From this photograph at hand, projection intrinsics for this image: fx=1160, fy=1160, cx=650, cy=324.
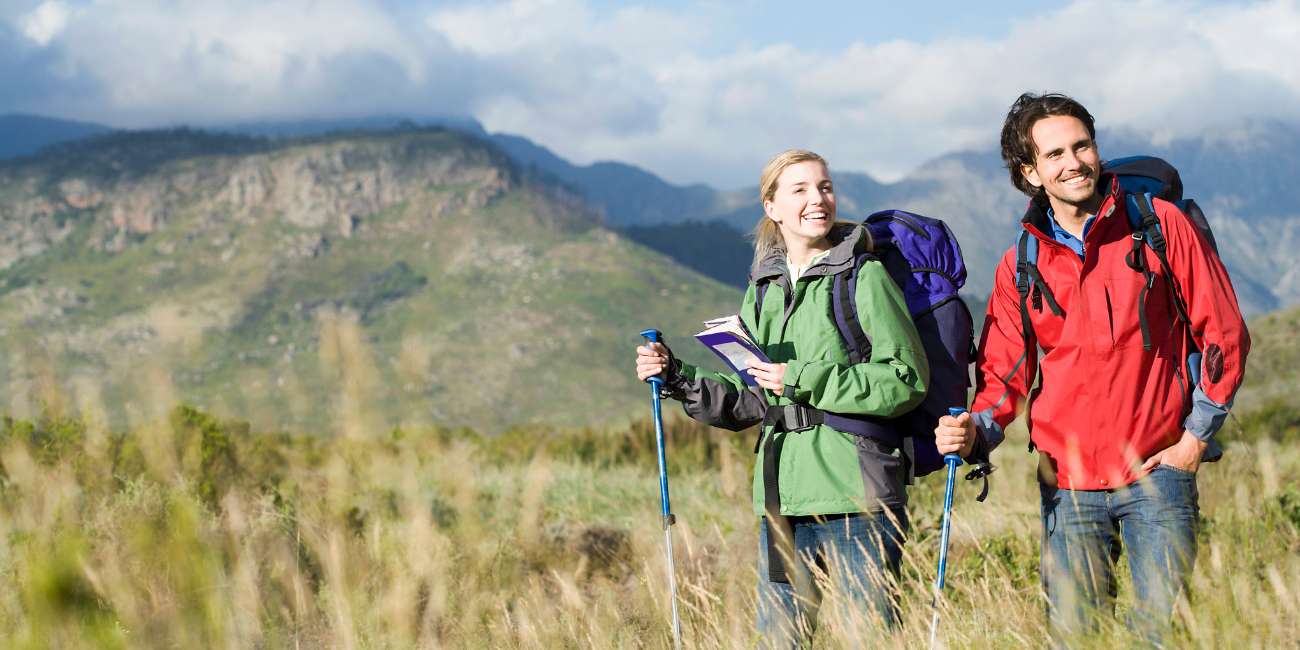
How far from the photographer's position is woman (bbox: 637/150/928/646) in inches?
124

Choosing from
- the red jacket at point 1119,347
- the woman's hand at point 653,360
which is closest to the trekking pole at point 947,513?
the red jacket at point 1119,347

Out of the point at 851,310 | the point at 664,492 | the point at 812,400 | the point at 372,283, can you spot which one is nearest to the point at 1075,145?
the point at 851,310

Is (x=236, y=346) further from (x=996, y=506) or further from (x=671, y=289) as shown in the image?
(x=996, y=506)

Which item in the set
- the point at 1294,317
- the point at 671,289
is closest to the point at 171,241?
the point at 671,289

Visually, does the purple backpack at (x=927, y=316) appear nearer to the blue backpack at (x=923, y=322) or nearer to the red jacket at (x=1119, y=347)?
the blue backpack at (x=923, y=322)

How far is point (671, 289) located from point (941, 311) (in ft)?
540

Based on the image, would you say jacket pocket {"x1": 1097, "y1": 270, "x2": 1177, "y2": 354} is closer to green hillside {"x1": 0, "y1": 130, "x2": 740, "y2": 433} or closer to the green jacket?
the green jacket

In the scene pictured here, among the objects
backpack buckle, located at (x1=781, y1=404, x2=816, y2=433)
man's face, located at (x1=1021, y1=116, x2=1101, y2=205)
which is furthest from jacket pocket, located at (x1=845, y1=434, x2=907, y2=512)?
man's face, located at (x1=1021, y1=116, x2=1101, y2=205)

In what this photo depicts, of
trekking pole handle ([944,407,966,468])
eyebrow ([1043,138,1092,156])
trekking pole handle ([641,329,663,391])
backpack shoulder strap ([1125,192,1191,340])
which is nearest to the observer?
backpack shoulder strap ([1125,192,1191,340])

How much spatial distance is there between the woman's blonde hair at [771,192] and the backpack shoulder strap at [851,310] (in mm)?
344

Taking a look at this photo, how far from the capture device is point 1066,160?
3115mm

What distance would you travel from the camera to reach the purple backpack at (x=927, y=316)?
3264mm

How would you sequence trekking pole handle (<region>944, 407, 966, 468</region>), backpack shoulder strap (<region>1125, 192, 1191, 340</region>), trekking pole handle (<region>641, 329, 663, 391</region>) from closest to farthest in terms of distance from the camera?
backpack shoulder strap (<region>1125, 192, 1191, 340</region>) → trekking pole handle (<region>944, 407, 966, 468</region>) → trekking pole handle (<region>641, 329, 663, 391</region>)

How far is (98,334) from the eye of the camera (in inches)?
5915
